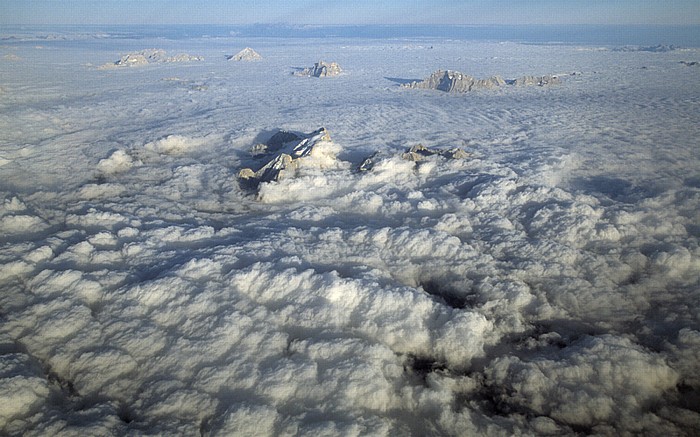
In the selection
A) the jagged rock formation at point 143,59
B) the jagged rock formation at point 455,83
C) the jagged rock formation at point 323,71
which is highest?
the jagged rock formation at point 143,59

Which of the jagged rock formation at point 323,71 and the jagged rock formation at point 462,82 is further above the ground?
the jagged rock formation at point 323,71

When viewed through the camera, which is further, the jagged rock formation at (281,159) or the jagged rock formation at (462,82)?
the jagged rock formation at (462,82)

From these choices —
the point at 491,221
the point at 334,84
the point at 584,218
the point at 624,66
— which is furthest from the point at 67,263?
the point at 624,66

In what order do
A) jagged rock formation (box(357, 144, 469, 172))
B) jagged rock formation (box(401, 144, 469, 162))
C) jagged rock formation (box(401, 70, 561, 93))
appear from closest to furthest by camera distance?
jagged rock formation (box(357, 144, 469, 172)), jagged rock formation (box(401, 144, 469, 162)), jagged rock formation (box(401, 70, 561, 93))

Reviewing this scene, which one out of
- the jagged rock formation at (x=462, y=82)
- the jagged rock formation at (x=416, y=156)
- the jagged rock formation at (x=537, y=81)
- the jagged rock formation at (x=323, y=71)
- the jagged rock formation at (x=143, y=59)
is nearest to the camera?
the jagged rock formation at (x=416, y=156)

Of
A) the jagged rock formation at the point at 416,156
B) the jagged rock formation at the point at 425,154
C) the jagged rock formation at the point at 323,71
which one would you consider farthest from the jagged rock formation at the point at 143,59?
the jagged rock formation at the point at 425,154

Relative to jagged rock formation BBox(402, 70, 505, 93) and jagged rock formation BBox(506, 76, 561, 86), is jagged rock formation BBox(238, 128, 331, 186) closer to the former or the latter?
jagged rock formation BBox(402, 70, 505, 93)

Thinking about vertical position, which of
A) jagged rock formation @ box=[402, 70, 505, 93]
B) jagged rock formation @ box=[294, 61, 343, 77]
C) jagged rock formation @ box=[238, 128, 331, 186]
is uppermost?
jagged rock formation @ box=[294, 61, 343, 77]

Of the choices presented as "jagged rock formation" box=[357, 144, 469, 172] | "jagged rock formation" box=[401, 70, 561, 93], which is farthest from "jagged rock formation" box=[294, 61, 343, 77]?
"jagged rock formation" box=[357, 144, 469, 172]

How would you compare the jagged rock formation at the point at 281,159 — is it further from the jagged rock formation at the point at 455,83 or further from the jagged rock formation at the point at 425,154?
the jagged rock formation at the point at 455,83
